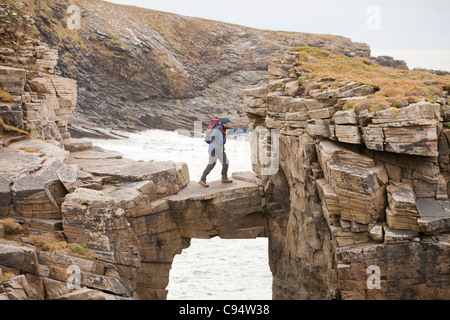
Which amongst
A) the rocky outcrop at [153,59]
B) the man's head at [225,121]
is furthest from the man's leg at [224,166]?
the rocky outcrop at [153,59]

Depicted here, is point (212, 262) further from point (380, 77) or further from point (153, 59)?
point (153, 59)

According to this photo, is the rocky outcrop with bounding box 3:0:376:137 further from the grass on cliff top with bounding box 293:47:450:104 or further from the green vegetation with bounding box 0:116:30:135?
the grass on cliff top with bounding box 293:47:450:104

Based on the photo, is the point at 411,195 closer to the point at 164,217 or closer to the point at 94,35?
the point at 164,217

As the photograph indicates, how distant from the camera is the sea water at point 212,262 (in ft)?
116

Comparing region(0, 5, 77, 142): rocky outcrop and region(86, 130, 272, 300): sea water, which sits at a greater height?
region(0, 5, 77, 142): rocky outcrop

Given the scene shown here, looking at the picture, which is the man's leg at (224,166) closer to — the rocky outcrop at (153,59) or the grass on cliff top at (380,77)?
the grass on cliff top at (380,77)

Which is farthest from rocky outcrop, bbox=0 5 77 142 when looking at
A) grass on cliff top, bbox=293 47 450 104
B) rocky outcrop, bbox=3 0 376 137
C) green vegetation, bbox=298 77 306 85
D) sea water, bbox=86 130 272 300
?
rocky outcrop, bbox=3 0 376 137

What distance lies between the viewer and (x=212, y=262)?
40500 mm

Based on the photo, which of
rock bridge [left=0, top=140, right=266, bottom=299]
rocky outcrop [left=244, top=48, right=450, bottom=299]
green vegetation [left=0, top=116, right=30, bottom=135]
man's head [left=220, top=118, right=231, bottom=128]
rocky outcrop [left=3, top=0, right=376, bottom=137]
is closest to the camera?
rocky outcrop [left=244, top=48, right=450, bottom=299]

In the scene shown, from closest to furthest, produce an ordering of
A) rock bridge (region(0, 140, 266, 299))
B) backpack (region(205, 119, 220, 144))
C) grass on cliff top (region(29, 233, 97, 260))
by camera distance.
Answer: grass on cliff top (region(29, 233, 97, 260)) → rock bridge (region(0, 140, 266, 299)) → backpack (region(205, 119, 220, 144))

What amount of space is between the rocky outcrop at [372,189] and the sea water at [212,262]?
13.7 metres

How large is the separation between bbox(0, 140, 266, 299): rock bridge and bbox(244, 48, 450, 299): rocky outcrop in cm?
484

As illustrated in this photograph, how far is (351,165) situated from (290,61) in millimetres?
10209

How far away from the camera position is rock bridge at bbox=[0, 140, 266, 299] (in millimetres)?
17719
